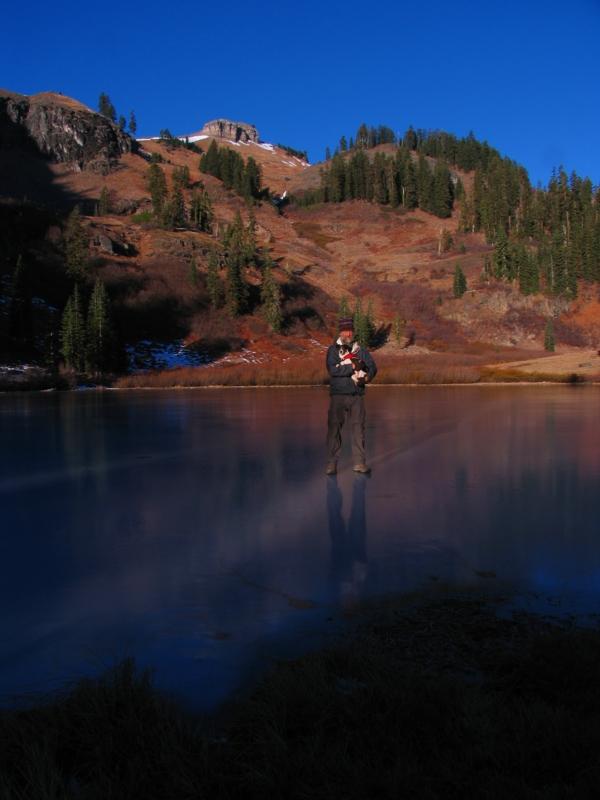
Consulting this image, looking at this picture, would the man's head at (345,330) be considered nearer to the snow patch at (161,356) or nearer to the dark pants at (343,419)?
the dark pants at (343,419)

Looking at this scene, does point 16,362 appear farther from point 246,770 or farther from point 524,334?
point 524,334

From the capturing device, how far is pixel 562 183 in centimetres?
10788

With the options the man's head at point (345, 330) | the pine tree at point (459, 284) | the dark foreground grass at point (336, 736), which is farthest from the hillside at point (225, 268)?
the dark foreground grass at point (336, 736)

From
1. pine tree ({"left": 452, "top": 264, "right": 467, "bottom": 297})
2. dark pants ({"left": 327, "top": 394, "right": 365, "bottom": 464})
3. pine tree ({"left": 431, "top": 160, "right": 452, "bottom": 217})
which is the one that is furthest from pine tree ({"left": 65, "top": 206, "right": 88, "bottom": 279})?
pine tree ({"left": 431, "top": 160, "right": 452, "bottom": 217})

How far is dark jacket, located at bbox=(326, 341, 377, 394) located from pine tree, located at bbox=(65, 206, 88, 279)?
50280mm

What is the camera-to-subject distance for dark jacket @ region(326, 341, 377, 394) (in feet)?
29.7

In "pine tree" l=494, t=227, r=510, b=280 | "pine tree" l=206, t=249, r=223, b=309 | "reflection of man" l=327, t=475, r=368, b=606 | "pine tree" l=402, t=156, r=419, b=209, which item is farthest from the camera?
"pine tree" l=402, t=156, r=419, b=209

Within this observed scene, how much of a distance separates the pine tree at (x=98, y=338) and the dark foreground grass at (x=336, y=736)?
1554 inches

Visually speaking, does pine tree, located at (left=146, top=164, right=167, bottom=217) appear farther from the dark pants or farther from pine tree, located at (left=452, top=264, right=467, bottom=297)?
the dark pants

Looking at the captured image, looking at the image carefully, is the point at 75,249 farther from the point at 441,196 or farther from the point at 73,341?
the point at 441,196

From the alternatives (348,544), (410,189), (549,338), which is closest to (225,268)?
(549,338)

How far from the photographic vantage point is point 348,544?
5797 mm

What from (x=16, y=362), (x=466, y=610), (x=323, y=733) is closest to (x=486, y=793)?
(x=323, y=733)

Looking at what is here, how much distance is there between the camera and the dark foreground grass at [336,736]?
7.43 feet
